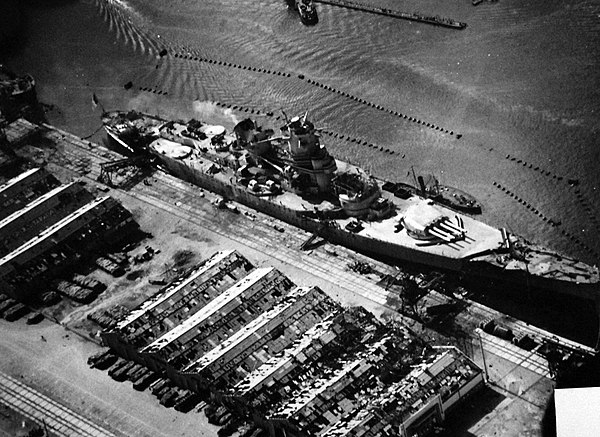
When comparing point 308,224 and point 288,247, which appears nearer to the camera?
point 288,247

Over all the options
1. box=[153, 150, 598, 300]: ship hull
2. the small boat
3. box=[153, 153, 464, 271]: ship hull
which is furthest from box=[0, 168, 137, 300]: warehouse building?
the small boat

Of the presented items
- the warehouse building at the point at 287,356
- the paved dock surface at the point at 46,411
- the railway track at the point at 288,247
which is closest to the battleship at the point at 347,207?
the railway track at the point at 288,247

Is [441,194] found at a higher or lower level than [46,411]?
higher

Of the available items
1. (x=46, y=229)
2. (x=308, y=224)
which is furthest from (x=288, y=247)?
(x=46, y=229)

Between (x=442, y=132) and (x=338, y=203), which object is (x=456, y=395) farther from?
(x=442, y=132)

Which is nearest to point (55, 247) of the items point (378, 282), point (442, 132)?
point (378, 282)

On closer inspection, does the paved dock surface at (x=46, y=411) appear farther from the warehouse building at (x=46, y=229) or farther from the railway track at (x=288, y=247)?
the railway track at (x=288, y=247)

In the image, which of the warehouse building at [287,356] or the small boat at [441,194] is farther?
the small boat at [441,194]

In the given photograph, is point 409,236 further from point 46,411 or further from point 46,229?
point 46,229

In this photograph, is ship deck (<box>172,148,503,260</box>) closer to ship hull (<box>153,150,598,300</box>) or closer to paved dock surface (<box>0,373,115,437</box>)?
ship hull (<box>153,150,598,300</box>)
